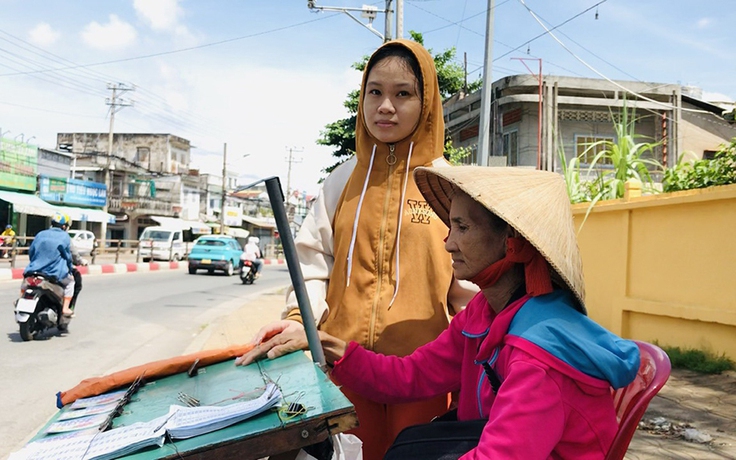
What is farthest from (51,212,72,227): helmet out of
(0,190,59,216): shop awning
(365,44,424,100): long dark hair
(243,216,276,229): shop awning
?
(243,216,276,229): shop awning

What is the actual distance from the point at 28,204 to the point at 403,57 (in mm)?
29343

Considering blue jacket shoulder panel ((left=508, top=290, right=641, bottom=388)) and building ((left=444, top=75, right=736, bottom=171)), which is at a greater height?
building ((left=444, top=75, right=736, bottom=171))

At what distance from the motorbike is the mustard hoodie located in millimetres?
6885

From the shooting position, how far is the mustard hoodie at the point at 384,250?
192cm

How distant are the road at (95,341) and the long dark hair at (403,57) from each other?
3.46 metres

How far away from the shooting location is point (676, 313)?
6.14 metres

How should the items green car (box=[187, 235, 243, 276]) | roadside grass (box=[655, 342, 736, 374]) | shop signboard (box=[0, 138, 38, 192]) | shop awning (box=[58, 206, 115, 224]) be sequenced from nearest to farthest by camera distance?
1. roadside grass (box=[655, 342, 736, 374])
2. green car (box=[187, 235, 243, 276])
3. shop signboard (box=[0, 138, 38, 192])
4. shop awning (box=[58, 206, 115, 224])

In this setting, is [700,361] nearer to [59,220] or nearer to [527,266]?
[527,266]

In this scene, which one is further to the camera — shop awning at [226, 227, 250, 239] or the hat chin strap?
shop awning at [226, 227, 250, 239]

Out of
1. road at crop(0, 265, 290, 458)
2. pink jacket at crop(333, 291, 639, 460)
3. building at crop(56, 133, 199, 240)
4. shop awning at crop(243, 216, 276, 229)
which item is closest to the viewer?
pink jacket at crop(333, 291, 639, 460)

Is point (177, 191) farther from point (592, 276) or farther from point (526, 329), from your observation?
point (526, 329)

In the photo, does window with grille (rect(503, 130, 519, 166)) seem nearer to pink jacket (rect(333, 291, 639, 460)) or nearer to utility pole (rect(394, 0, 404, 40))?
utility pole (rect(394, 0, 404, 40))

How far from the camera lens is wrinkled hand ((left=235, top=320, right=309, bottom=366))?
171cm

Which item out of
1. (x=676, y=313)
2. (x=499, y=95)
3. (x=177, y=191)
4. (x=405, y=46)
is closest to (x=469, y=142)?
(x=499, y=95)
